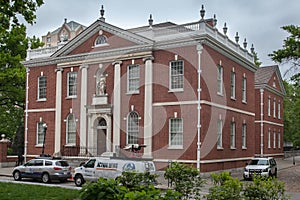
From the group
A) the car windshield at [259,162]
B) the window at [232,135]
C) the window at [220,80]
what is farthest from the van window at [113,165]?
the window at [232,135]

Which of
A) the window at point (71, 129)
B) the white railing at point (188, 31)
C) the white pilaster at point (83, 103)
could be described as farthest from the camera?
the window at point (71, 129)

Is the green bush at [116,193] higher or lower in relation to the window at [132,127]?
lower

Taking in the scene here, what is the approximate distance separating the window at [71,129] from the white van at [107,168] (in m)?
11.1

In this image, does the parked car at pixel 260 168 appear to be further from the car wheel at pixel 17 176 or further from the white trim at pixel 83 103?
the car wheel at pixel 17 176

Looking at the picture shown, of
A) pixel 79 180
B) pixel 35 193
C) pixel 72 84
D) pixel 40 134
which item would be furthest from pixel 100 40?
pixel 35 193

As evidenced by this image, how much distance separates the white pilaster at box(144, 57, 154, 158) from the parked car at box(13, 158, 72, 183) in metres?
6.40

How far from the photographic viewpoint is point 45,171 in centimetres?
2614

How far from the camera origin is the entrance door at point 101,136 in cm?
3403

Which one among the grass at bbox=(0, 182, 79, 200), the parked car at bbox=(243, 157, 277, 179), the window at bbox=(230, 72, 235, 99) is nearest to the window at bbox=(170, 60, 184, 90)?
the window at bbox=(230, 72, 235, 99)

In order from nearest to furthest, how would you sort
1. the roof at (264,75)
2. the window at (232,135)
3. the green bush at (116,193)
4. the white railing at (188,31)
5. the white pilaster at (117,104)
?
the green bush at (116,193)
the white railing at (188,31)
the white pilaster at (117,104)
the window at (232,135)
the roof at (264,75)

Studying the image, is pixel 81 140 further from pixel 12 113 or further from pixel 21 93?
pixel 12 113

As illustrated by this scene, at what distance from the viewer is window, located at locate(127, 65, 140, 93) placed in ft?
105

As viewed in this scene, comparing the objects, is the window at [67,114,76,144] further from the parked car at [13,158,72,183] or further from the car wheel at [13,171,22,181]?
the parked car at [13,158,72,183]

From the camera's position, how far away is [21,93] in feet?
145
